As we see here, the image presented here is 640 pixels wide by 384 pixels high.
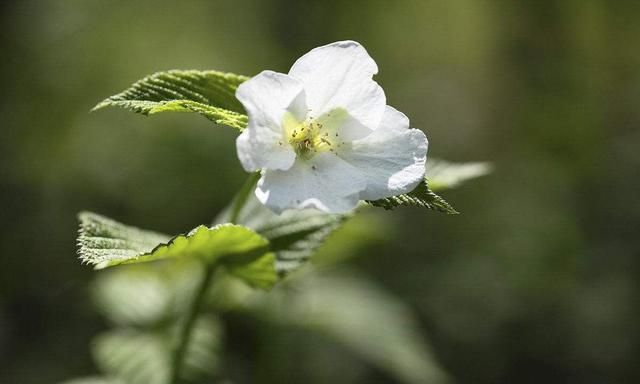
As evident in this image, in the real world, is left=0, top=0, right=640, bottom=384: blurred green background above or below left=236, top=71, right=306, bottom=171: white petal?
above

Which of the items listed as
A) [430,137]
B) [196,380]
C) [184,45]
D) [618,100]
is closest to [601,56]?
[618,100]

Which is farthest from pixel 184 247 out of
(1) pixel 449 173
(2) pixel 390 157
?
(1) pixel 449 173

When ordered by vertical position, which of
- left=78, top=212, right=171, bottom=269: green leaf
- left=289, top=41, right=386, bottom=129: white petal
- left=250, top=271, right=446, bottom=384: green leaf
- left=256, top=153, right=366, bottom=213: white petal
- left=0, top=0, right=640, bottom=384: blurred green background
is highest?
left=0, top=0, right=640, bottom=384: blurred green background

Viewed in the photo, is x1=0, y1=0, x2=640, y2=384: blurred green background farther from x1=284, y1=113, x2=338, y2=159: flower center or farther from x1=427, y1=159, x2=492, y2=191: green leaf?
x1=284, y1=113, x2=338, y2=159: flower center

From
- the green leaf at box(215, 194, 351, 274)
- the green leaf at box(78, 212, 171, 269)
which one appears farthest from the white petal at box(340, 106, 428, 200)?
the green leaf at box(78, 212, 171, 269)

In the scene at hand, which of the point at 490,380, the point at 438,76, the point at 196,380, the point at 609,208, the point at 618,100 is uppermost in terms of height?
the point at 438,76

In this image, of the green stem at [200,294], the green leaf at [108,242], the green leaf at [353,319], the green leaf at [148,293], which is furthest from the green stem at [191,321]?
the green leaf at [353,319]

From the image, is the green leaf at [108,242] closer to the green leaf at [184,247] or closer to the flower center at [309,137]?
the green leaf at [184,247]

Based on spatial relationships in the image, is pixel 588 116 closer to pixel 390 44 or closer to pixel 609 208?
pixel 609 208

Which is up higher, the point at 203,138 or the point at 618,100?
the point at 618,100
